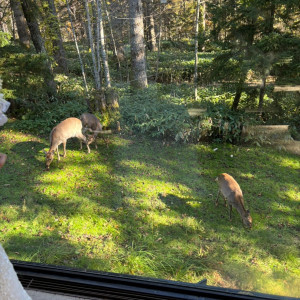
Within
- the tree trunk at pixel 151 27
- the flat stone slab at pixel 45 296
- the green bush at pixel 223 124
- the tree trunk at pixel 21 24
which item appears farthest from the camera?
the tree trunk at pixel 151 27

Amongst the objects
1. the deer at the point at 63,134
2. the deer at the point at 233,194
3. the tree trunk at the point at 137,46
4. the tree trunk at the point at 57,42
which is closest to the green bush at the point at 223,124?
the deer at the point at 233,194

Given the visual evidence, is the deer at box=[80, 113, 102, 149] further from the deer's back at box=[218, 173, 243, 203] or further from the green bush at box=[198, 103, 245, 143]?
the deer's back at box=[218, 173, 243, 203]

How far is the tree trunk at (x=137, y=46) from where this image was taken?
702 centimetres

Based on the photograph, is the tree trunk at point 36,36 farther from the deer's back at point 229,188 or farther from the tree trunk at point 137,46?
the deer's back at point 229,188

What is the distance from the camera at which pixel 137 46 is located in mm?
7258

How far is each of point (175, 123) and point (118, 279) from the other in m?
3.92

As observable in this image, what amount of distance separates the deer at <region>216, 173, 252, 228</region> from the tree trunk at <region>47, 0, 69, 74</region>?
239 inches

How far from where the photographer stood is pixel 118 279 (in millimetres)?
1694

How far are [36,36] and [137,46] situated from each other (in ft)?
8.33

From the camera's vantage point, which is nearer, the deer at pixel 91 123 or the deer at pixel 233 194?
the deer at pixel 233 194

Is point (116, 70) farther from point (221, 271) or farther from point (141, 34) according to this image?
point (221, 271)

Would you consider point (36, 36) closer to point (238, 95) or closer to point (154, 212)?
point (238, 95)

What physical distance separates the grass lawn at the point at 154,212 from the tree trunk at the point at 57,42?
3574 mm

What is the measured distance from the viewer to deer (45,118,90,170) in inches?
189
